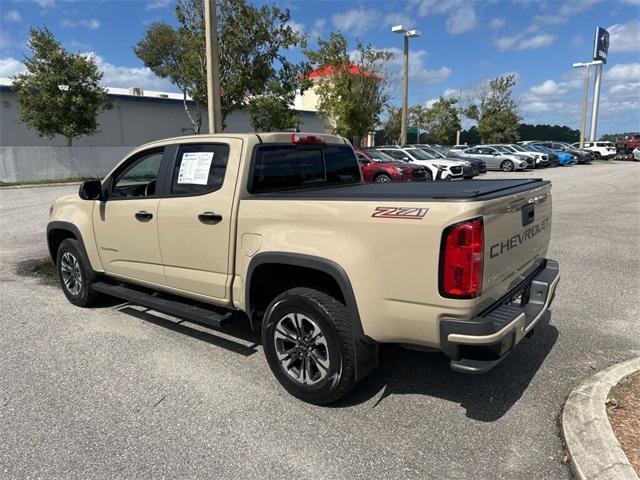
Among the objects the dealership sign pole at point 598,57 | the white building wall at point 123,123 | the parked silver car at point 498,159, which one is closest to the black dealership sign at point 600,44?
the dealership sign pole at point 598,57

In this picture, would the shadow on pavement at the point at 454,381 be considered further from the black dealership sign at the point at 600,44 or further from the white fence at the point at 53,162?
the black dealership sign at the point at 600,44

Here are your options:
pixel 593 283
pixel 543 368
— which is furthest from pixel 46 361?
pixel 593 283

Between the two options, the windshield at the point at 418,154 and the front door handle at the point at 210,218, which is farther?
the windshield at the point at 418,154

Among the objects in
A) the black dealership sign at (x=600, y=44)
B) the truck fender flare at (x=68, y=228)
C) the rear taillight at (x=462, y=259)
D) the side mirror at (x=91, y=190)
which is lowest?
the truck fender flare at (x=68, y=228)

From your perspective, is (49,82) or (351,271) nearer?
(351,271)

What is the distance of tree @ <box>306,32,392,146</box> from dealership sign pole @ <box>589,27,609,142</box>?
41.2 m

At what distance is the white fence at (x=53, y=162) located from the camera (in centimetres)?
2298

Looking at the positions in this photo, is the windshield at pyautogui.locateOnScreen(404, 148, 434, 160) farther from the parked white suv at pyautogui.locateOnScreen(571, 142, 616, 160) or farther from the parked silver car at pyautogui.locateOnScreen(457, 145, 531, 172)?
the parked white suv at pyautogui.locateOnScreen(571, 142, 616, 160)

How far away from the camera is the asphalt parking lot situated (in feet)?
9.09

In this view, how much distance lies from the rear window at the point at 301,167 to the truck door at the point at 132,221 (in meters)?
1.05

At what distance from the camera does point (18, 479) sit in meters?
2.65

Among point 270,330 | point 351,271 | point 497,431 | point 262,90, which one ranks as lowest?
point 497,431

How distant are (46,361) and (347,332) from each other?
2.70 m

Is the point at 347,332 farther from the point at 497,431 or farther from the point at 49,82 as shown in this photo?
the point at 49,82
